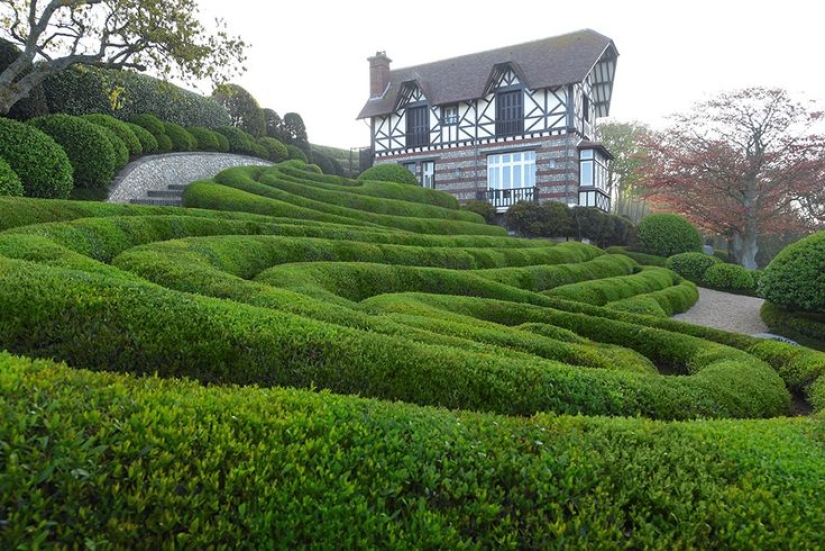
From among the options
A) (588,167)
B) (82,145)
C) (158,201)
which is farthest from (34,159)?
(588,167)

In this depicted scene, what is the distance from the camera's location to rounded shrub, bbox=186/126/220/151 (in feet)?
78.1

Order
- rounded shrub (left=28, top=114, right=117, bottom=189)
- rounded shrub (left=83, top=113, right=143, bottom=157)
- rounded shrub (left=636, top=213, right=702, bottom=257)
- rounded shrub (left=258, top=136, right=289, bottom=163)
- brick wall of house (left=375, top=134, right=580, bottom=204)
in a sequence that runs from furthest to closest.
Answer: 1. brick wall of house (left=375, top=134, right=580, bottom=204)
2. rounded shrub (left=258, top=136, right=289, bottom=163)
3. rounded shrub (left=636, top=213, right=702, bottom=257)
4. rounded shrub (left=83, top=113, right=143, bottom=157)
5. rounded shrub (left=28, top=114, right=117, bottom=189)

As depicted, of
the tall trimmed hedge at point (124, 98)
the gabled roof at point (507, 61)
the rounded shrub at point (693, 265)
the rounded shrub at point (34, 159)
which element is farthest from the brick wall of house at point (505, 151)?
the rounded shrub at point (34, 159)

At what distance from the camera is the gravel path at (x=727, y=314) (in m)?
14.0

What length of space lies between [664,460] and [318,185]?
57.0ft

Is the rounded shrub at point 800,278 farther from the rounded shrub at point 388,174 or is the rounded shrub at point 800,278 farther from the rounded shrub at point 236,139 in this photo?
the rounded shrub at point 236,139

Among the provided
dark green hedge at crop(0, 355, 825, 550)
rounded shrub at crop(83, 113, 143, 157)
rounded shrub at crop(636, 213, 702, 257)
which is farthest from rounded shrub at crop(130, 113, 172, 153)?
rounded shrub at crop(636, 213, 702, 257)

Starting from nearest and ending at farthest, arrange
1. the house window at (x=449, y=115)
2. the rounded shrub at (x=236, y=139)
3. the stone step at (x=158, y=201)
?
1. the stone step at (x=158, y=201)
2. the rounded shrub at (x=236, y=139)
3. the house window at (x=449, y=115)

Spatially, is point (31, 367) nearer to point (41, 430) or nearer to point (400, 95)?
point (41, 430)

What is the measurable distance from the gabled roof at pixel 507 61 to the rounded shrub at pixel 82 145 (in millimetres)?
21238

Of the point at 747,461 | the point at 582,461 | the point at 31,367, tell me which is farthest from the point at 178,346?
the point at 747,461

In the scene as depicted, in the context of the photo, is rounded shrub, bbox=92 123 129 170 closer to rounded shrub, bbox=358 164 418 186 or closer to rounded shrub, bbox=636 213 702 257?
rounded shrub, bbox=358 164 418 186

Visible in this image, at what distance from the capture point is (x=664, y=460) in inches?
126

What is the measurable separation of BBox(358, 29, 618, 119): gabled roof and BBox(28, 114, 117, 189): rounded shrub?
21.2m
